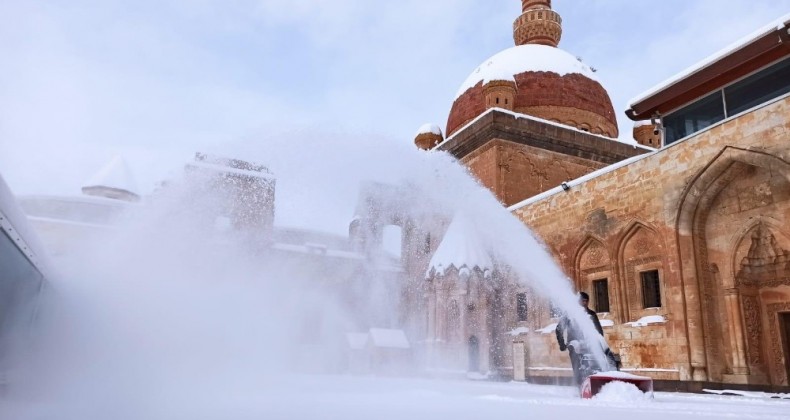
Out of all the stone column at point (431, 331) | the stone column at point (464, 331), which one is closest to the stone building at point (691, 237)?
the stone column at point (464, 331)

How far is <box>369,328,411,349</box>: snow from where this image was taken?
23.6 meters

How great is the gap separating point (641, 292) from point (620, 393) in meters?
8.03

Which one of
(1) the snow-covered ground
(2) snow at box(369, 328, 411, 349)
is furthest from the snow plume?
(2) snow at box(369, 328, 411, 349)

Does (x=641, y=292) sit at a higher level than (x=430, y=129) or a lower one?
lower

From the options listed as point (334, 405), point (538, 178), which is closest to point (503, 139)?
point (538, 178)

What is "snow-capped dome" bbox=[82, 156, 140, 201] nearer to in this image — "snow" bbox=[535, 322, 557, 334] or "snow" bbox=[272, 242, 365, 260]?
"snow" bbox=[272, 242, 365, 260]

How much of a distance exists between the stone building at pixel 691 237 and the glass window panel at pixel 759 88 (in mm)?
25

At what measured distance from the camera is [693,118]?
1347 centimetres

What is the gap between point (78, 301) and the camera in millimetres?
8008

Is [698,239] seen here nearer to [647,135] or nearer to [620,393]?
[620,393]

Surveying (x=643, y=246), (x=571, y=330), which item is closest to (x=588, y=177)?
(x=643, y=246)

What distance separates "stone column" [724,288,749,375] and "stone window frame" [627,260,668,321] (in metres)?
1.33

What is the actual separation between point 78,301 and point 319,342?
65.4 feet

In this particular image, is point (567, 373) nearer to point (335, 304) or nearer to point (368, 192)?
point (368, 192)
